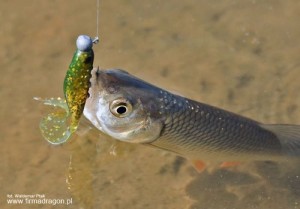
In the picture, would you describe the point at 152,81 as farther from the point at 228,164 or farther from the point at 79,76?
the point at 79,76

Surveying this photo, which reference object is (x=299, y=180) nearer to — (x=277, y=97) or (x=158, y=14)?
(x=277, y=97)

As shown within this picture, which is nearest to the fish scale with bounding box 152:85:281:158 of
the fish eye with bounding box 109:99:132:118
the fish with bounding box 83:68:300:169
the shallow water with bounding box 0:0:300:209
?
the fish with bounding box 83:68:300:169

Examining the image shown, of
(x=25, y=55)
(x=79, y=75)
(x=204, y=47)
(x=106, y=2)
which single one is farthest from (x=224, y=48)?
(x=79, y=75)

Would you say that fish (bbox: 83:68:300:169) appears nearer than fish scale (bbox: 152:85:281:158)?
Yes

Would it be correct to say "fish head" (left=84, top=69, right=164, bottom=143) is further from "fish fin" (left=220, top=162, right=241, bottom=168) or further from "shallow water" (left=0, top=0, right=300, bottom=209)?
"fish fin" (left=220, top=162, right=241, bottom=168)

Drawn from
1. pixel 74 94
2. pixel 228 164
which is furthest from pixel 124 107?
pixel 228 164
